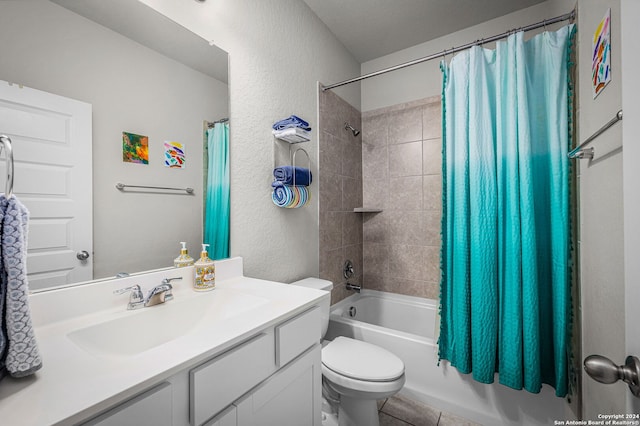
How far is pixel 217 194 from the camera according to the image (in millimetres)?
1266

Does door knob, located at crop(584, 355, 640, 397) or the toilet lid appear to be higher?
door knob, located at crop(584, 355, 640, 397)

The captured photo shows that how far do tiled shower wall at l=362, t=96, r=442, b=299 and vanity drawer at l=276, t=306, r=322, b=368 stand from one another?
155cm

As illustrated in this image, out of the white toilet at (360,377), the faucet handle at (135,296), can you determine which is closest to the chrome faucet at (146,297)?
the faucet handle at (135,296)

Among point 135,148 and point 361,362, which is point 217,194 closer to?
point 135,148

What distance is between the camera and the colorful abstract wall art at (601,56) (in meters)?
0.82

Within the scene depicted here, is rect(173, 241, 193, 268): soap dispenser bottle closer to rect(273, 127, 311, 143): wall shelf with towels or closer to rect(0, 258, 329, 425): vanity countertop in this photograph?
rect(0, 258, 329, 425): vanity countertop

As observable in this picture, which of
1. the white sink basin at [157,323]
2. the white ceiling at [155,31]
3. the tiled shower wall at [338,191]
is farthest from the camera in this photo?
the tiled shower wall at [338,191]

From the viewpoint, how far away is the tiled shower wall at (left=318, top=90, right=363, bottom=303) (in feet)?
6.67

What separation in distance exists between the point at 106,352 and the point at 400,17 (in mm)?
2517

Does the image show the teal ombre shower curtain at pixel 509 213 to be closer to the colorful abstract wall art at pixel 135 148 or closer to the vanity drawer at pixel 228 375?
the vanity drawer at pixel 228 375

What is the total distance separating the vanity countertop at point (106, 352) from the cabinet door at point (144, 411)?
23 millimetres

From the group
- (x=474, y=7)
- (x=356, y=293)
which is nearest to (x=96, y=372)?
(x=356, y=293)

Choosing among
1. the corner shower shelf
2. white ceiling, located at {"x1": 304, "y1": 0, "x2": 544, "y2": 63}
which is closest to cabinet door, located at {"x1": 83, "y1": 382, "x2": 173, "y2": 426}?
the corner shower shelf

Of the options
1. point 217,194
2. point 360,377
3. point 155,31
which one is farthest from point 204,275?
point 155,31
